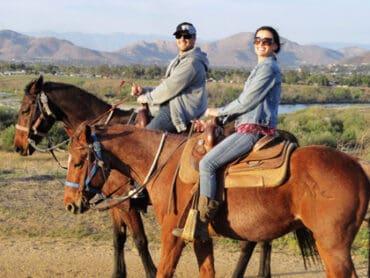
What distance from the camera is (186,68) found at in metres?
5.65

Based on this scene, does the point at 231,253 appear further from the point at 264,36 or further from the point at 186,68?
the point at 264,36

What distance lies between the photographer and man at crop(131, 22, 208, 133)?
567 cm

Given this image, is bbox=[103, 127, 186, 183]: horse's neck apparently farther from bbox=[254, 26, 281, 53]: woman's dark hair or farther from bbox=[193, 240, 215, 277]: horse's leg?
bbox=[254, 26, 281, 53]: woman's dark hair

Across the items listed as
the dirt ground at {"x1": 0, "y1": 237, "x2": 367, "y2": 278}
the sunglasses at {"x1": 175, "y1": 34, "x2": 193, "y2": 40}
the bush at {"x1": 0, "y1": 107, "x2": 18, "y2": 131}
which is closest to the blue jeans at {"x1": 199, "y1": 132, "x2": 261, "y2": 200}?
the sunglasses at {"x1": 175, "y1": 34, "x2": 193, "y2": 40}

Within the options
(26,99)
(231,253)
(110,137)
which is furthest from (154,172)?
(231,253)

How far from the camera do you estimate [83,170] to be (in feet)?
16.1

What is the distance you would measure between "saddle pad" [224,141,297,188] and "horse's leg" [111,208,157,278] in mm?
2234

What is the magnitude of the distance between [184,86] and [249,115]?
112cm

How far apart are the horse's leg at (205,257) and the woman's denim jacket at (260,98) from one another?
4.17ft

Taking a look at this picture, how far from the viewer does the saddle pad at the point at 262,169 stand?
15.0 ft

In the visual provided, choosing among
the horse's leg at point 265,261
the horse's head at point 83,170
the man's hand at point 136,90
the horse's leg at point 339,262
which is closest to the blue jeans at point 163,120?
the man's hand at point 136,90

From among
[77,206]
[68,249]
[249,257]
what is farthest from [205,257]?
[68,249]

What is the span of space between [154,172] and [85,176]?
634mm

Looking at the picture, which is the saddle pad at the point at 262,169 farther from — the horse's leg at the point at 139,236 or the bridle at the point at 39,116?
the bridle at the point at 39,116
